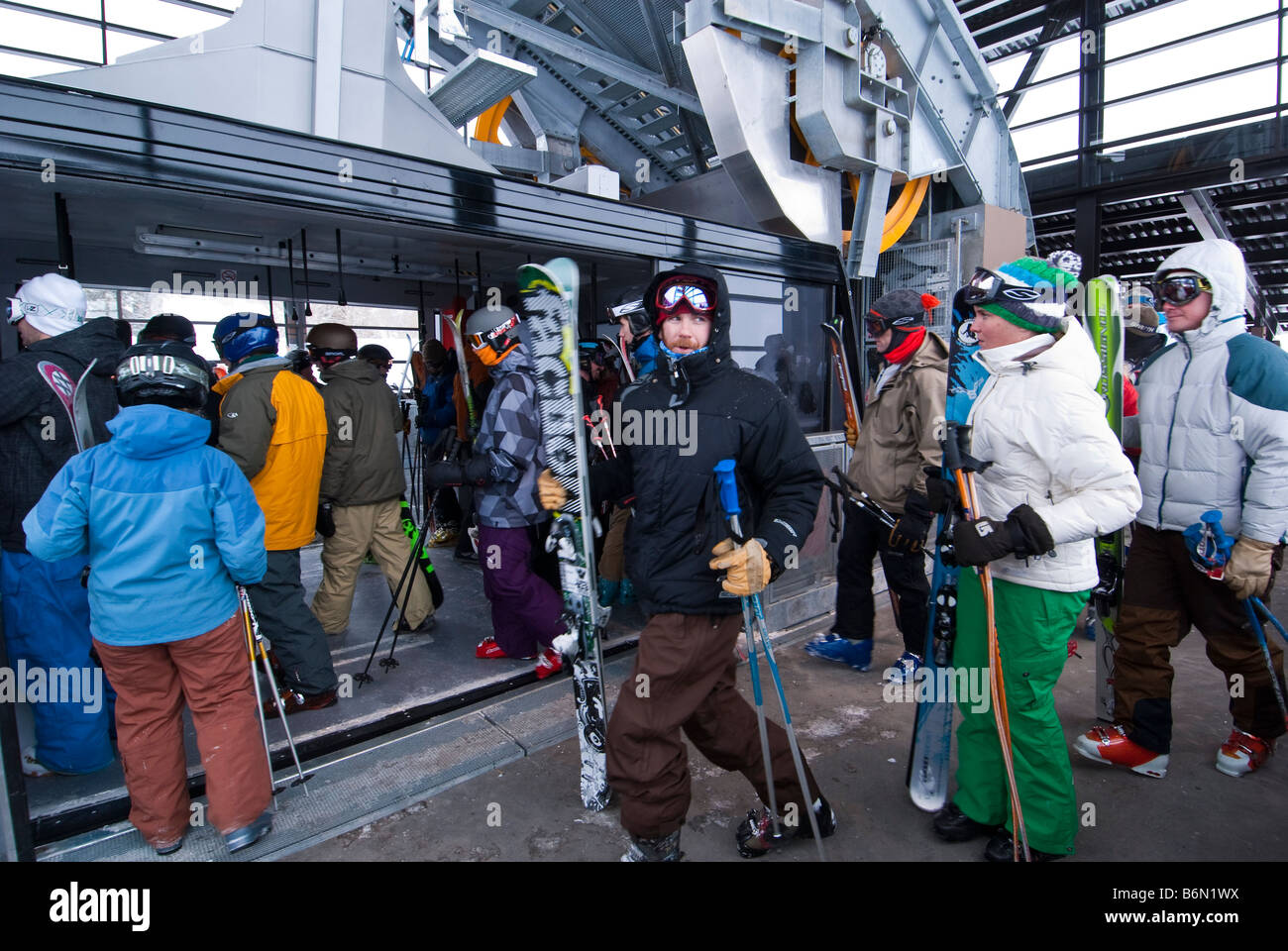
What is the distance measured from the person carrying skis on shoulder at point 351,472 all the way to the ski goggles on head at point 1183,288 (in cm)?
392

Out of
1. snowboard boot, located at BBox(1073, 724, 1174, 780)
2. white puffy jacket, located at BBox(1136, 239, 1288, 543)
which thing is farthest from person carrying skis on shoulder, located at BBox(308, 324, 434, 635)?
white puffy jacket, located at BBox(1136, 239, 1288, 543)

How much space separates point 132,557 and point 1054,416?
2980 millimetres

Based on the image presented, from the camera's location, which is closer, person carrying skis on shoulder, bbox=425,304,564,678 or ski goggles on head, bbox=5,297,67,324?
ski goggles on head, bbox=5,297,67,324

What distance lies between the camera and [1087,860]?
2404 millimetres

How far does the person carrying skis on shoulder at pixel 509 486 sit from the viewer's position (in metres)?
3.85

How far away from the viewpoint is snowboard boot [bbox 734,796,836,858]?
7.93 feet

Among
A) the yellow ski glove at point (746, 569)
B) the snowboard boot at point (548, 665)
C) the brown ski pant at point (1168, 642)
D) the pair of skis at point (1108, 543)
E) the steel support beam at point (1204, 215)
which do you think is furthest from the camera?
the steel support beam at point (1204, 215)

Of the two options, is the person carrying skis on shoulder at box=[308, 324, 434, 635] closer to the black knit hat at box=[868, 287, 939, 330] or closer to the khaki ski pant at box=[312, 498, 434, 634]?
the khaki ski pant at box=[312, 498, 434, 634]

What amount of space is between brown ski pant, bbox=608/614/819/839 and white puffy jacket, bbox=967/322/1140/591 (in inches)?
39.1
